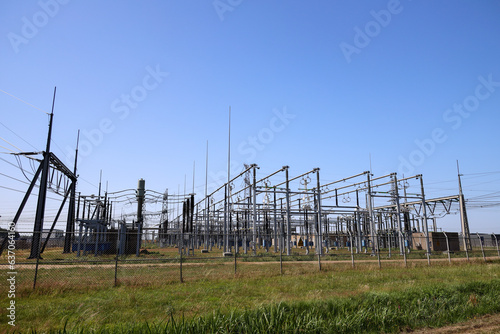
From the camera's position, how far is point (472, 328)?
768cm

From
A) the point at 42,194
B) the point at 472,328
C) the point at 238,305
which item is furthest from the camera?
A: the point at 42,194

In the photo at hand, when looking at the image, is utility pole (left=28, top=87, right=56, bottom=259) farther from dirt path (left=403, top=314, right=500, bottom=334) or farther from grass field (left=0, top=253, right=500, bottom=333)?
dirt path (left=403, top=314, right=500, bottom=334)

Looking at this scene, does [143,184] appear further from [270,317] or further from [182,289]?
[270,317]

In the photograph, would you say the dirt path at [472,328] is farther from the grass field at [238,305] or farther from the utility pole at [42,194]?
the utility pole at [42,194]

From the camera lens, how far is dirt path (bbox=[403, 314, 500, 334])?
7396 millimetres

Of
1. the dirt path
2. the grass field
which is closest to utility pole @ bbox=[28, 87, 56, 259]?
the grass field

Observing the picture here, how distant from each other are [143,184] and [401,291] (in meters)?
30.9

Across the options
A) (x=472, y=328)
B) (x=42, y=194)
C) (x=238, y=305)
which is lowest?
(x=472, y=328)

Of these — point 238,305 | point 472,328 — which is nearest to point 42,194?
point 238,305

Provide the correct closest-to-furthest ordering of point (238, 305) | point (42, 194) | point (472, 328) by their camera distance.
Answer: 1. point (472, 328)
2. point (238, 305)
3. point (42, 194)

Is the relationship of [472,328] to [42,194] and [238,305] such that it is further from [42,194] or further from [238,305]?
[42,194]

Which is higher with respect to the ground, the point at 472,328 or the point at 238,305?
the point at 238,305

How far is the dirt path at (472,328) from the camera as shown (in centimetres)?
740

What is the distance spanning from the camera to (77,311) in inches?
319
